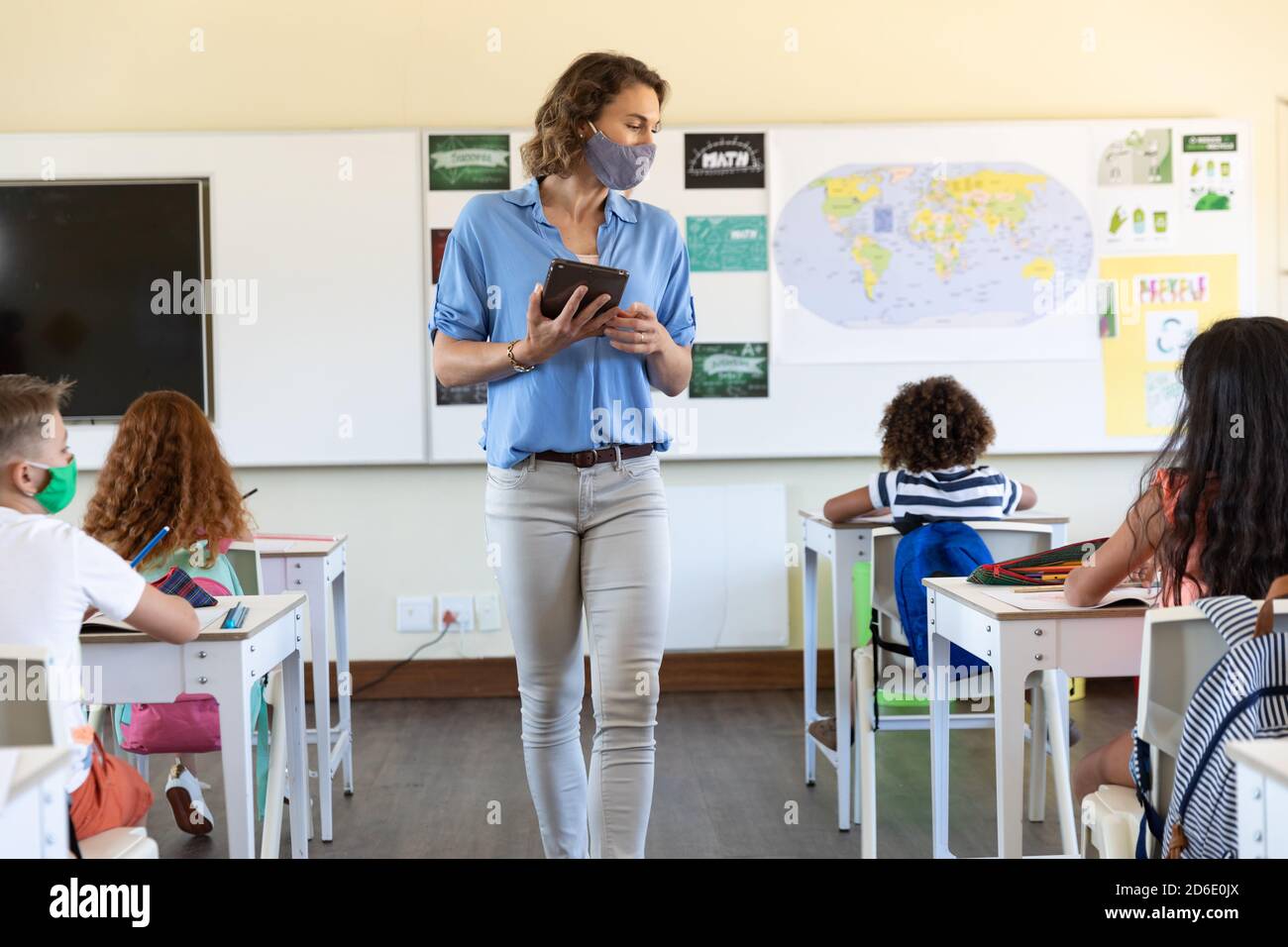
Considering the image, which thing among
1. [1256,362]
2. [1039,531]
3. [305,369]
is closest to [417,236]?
[305,369]

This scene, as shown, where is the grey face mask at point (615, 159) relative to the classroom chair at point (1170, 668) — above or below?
above

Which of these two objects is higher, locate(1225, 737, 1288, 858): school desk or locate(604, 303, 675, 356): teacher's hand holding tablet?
locate(604, 303, 675, 356): teacher's hand holding tablet

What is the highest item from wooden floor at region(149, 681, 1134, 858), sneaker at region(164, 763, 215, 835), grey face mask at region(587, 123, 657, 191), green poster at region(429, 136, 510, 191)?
green poster at region(429, 136, 510, 191)

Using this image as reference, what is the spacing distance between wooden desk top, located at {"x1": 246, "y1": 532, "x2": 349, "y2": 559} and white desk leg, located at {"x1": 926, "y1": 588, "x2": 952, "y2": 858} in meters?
1.59

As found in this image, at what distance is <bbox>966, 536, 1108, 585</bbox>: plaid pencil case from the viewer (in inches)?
85.5

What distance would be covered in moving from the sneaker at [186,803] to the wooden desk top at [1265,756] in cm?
257

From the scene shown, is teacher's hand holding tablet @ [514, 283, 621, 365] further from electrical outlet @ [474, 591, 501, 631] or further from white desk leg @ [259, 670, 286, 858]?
electrical outlet @ [474, 591, 501, 631]

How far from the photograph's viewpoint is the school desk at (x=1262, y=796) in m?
1.02

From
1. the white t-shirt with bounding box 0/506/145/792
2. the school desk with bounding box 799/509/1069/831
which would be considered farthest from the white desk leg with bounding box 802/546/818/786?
the white t-shirt with bounding box 0/506/145/792

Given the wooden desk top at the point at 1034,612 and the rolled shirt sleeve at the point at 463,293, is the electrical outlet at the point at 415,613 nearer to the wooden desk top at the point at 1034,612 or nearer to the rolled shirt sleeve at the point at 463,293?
the rolled shirt sleeve at the point at 463,293

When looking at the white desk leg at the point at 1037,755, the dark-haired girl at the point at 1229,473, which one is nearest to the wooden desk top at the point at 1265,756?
the dark-haired girl at the point at 1229,473

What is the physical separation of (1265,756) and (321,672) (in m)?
2.40
